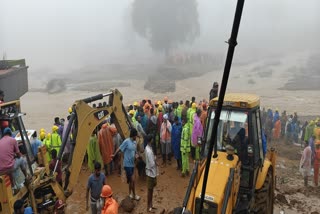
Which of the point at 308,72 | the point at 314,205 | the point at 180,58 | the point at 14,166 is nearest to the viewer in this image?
the point at 14,166

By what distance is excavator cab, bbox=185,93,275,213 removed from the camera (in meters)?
5.01

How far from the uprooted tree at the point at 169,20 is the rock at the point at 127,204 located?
54005mm

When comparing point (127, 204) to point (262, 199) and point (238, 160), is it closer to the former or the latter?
point (262, 199)

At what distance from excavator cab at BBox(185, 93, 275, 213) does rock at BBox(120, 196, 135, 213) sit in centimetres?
263

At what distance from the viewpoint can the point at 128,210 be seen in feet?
24.2

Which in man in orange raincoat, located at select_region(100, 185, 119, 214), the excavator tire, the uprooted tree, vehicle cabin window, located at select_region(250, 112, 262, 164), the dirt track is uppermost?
the uprooted tree

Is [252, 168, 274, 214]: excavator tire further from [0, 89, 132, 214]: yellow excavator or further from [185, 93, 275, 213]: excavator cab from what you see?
[0, 89, 132, 214]: yellow excavator

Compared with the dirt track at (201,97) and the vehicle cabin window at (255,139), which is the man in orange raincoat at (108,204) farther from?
the dirt track at (201,97)

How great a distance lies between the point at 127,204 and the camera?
7414mm

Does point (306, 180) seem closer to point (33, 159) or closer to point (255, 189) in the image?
point (255, 189)

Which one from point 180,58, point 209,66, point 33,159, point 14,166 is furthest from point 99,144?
point 180,58

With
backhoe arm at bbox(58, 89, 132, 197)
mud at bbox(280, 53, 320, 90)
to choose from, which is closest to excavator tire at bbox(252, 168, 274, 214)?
backhoe arm at bbox(58, 89, 132, 197)

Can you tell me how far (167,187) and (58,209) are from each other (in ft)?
11.4

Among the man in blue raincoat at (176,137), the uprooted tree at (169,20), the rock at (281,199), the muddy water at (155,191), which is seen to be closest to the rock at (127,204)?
the muddy water at (155,191)
